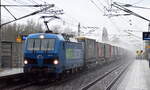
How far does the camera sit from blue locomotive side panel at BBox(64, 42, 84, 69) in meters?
17.8

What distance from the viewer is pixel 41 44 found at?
16.4 m

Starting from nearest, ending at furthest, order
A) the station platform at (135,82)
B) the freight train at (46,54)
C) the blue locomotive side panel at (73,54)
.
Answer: the freight train at (46,54) < the station platform at (135,82) < the blue locomotive side panel at (73,54)

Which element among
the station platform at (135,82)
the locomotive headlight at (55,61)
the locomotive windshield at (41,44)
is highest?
the locomotive windshield at (41,44)

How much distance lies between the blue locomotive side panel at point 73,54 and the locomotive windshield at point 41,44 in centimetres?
133

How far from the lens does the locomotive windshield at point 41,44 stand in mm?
16312

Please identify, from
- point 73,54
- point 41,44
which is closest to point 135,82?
point 73,54

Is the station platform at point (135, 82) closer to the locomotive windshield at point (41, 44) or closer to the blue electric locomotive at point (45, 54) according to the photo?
the blue electric locomotive at point (45, 54)

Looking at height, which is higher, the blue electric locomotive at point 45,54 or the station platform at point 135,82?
the blue electric locomotive at point 45,54

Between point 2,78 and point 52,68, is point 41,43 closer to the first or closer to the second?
point 52,68

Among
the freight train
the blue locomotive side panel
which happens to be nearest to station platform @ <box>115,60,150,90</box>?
the blue locomotive side panel

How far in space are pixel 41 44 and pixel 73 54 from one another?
150 inches

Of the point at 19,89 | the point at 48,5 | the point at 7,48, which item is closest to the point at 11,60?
the point at 7,48

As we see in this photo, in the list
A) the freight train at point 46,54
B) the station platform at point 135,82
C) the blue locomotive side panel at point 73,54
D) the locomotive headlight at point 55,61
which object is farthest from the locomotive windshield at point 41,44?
the station platform at point 135,82

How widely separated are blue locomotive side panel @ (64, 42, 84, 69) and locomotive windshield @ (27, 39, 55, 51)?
4.35ft
